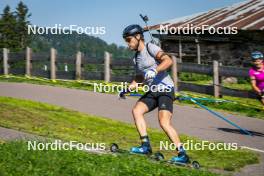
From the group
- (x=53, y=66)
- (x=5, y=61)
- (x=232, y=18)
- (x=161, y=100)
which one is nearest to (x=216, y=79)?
(x=53, y=66)

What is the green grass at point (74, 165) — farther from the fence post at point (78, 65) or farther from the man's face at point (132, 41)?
the fence post at point (78, 65)

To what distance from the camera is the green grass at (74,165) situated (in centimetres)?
695

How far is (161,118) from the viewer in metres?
8.31

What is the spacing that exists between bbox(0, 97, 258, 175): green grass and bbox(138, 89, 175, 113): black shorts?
1040mm

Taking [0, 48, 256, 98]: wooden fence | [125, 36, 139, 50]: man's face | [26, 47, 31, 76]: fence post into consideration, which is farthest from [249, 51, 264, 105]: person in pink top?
[26, 47, 31, 76]: fence post

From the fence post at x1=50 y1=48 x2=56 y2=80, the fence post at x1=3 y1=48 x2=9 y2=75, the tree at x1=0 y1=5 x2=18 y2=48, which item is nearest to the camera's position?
the fence post at x1=50 y1=48 x2=56 y2=80

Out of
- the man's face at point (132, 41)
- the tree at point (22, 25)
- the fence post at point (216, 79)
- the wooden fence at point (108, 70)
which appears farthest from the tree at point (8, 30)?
the man's face at point (132, 41)

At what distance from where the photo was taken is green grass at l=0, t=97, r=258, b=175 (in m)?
9.20

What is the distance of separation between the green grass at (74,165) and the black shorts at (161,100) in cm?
85

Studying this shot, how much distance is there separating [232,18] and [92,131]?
71.1 ft

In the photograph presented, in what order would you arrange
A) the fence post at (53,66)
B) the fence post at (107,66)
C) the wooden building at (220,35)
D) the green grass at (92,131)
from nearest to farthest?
the green grass at (92,131) → the fence post at (107,66) → the fence post at (53,66) → the wooden building at (220,35)

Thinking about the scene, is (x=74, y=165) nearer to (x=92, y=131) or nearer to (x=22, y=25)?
(x=92, y=131)

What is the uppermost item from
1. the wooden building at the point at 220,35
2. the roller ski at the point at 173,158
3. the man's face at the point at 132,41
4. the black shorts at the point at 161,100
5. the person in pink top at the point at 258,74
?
the wooden building at the point at 220,35

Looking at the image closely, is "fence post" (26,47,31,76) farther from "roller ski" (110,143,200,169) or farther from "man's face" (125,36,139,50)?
"man's face" (125,36,139,50)
